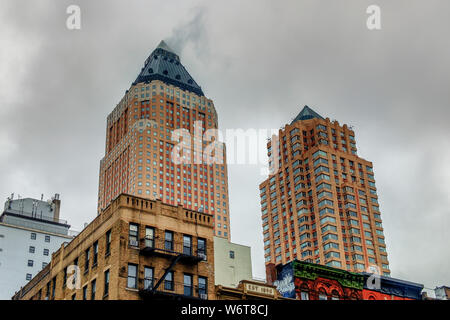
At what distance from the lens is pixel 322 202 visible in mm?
169500

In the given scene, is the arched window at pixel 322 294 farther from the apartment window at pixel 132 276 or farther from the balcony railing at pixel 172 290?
the apartment window at pixel 132 276

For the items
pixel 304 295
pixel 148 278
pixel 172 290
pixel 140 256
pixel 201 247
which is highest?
pixel 201 247

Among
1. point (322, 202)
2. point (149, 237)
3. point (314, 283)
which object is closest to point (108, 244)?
point (149, 237)

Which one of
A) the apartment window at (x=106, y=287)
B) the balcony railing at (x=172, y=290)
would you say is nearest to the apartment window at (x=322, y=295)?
the balcony railing at (x=172, y=290)

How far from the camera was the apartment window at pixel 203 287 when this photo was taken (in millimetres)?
51125

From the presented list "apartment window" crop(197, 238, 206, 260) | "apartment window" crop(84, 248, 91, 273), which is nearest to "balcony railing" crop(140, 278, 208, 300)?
"apartment window" crop(197, 238, 206, 260)

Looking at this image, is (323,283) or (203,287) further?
(323,283)

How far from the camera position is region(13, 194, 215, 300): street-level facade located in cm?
4788

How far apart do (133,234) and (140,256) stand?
204cm

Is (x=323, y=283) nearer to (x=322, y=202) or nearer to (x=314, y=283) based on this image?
(x=314, y=283)

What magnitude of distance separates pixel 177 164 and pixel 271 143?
31580 millimetres
